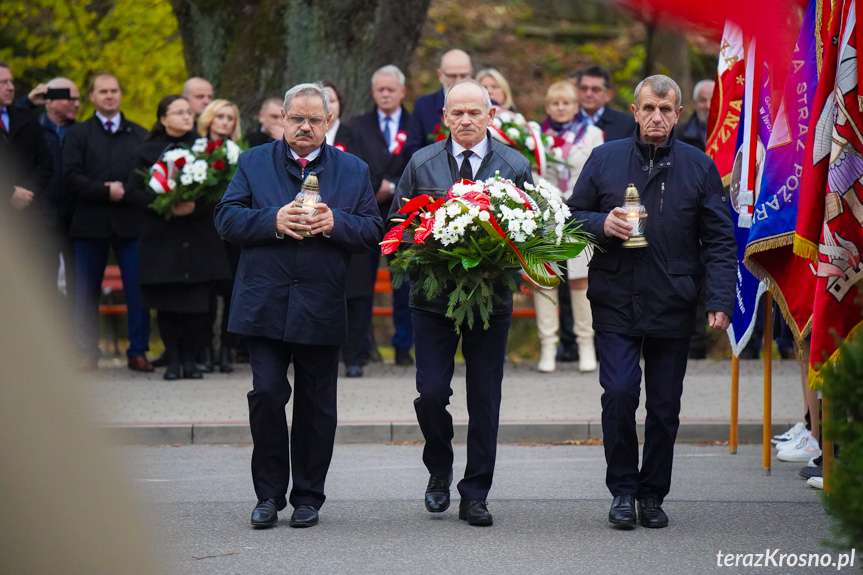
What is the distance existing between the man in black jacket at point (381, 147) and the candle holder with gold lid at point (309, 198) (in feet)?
16.7

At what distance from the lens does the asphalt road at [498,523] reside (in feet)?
19.0

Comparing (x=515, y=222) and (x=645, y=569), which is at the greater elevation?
(x=515, y=222)

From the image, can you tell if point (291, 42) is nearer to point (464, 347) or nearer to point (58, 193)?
point (58, 193)

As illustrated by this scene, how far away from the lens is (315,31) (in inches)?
519

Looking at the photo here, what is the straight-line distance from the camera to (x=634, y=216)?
21.1 feet

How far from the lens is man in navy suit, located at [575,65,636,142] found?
1224cm

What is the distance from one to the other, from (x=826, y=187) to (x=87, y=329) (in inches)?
310

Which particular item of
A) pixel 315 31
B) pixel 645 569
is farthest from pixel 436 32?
pixel 645 569

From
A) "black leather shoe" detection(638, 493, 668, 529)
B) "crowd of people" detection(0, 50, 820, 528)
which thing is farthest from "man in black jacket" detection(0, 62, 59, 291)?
"black leather shoe" detection(638, 493, 668, 529)

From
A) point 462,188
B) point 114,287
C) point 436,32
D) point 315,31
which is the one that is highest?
point 436,32

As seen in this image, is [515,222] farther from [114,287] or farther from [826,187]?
[114,287]

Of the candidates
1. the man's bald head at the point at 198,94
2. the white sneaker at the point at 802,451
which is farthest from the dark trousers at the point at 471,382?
the man's bald head at the point at 198,94

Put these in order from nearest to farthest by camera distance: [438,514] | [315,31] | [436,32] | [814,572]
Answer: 1. [814,572]
2. [438,514]
3. [315,31]
4. [436,32]

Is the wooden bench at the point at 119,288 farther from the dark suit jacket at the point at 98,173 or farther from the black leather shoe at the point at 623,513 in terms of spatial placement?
the black leather shoe at the point at 623,513
